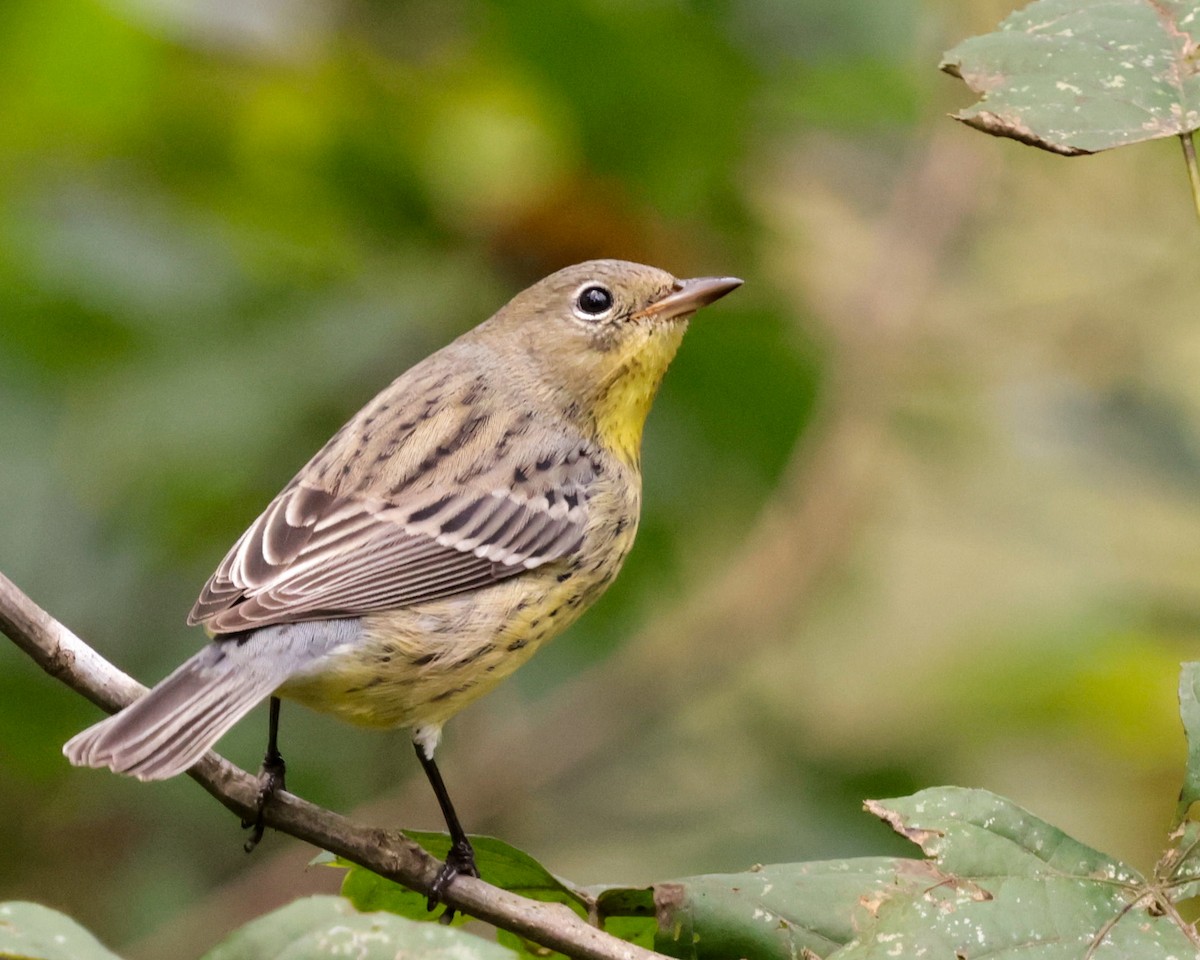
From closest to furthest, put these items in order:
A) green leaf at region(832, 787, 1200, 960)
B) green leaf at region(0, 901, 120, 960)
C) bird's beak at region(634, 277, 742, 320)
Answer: green leaf at region(0, 901, 120, 960) → green leaf at region(832, 787, 1200, 960) → bird's beak at region(634, 277, 742, 320)

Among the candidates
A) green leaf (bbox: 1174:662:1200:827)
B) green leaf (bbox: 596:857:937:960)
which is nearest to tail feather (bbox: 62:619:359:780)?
green leaf (bbox: 596:857:937:960)

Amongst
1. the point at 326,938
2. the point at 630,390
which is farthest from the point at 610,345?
the point at 326,938

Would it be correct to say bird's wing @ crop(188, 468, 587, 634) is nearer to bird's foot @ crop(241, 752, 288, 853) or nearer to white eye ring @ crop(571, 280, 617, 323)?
bird's foot @ crop(241, 752, 288, 853)

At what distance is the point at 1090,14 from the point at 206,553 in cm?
314

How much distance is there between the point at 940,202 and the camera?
216 inches

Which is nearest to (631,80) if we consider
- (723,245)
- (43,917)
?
(723,245)

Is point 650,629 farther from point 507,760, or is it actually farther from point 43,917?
point 43,917

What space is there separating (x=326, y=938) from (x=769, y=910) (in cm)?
96

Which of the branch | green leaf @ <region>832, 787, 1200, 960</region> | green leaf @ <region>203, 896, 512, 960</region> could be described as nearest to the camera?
green leaf @ <region>203, 896, 512, 960</region>

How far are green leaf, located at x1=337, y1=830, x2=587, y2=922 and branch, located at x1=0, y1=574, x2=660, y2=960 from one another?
59 millimetres

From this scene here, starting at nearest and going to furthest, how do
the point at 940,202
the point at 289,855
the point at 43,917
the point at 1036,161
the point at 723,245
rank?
the point at 43,917 < the point at 289,855 < the point at 723,245 < the point at 940,202 < the point at 1036,161

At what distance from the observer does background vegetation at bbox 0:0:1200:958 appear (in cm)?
458

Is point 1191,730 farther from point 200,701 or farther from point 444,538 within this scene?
point 444,538

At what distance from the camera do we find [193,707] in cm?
318
